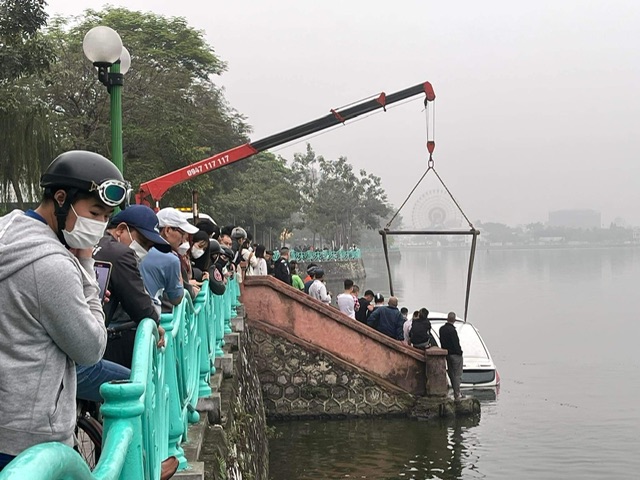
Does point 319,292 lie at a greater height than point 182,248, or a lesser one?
lesser

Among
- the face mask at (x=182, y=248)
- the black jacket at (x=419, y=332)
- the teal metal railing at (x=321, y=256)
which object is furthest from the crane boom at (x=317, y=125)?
the teal metal railing at (x=321, y=256)

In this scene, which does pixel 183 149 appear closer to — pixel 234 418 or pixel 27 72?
pixel 27 72

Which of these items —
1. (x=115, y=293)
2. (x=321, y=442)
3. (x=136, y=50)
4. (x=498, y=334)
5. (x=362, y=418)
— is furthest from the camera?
(x=498, y=334)

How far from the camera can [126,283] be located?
3947 mm

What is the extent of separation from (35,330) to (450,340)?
47.0 feet

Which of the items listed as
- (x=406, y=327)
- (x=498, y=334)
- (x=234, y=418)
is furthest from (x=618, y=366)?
(x=234, y=418)

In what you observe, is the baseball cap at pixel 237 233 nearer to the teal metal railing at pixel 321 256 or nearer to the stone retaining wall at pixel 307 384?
the stone retaining wall at pixel 307 384

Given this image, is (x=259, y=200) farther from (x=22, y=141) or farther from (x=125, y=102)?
(x=22, y=141)

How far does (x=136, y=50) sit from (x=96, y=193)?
28.3 meters

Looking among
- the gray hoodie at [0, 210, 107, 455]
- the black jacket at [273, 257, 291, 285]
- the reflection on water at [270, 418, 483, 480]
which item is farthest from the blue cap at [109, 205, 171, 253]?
the black jacket at [273, 257, 291, 285]

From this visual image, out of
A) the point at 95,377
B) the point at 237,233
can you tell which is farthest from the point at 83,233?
the point at 237,233

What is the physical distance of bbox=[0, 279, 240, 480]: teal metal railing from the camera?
172 cm

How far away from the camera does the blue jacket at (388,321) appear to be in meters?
16.7

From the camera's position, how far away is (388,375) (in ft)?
52.7
